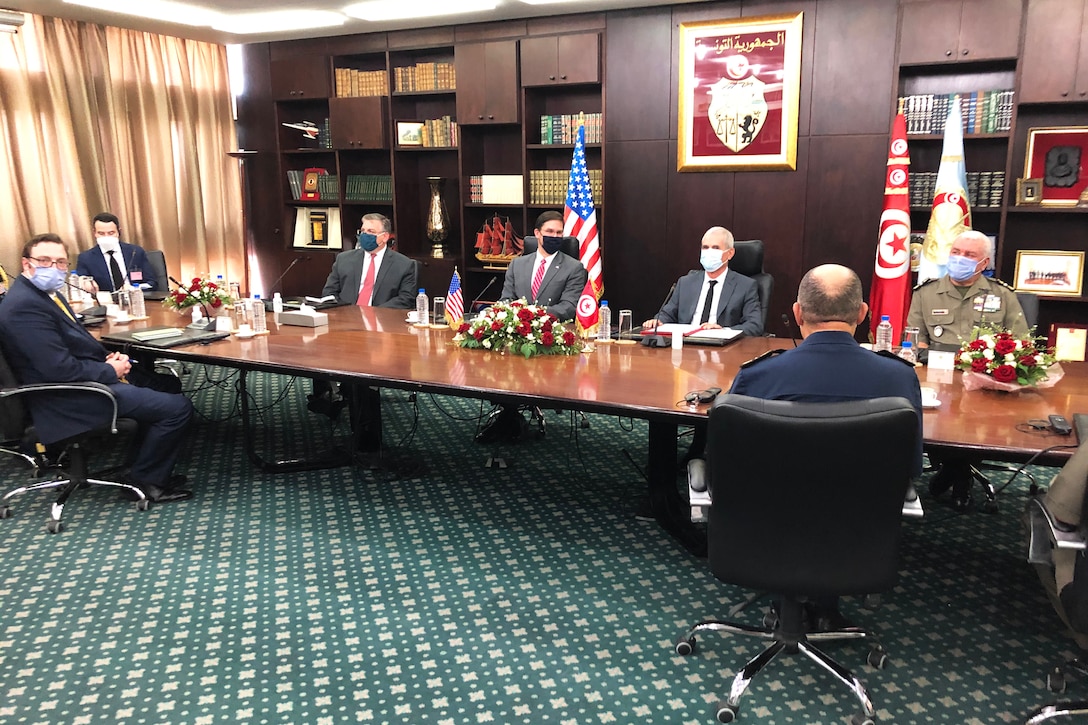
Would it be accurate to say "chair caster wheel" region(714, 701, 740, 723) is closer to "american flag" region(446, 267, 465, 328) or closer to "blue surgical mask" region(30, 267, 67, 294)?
"american flag" region(446, 267, 465, 328)

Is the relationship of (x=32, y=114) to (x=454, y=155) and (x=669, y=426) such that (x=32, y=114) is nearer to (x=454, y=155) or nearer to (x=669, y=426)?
(x=454, y=155)

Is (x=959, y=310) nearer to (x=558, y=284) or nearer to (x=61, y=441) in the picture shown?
(x=558, y=284)

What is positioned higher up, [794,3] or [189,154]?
[794,3]

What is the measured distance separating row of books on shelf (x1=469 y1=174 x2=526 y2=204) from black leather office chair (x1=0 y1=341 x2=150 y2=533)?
3.69 metres

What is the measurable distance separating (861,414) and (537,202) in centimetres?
498

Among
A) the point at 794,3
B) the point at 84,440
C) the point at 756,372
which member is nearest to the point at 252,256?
the point at 84,440

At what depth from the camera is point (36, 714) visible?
2213 mm

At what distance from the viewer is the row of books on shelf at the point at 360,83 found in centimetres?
690

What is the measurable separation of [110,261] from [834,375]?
5.43m

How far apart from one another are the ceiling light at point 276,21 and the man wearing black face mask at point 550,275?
2.89 m

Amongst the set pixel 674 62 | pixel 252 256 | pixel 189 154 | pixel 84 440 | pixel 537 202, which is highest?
pixel 674 62

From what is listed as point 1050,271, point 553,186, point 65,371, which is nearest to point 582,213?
point 553,186

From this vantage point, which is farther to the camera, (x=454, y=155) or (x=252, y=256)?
(x=252, y=256)

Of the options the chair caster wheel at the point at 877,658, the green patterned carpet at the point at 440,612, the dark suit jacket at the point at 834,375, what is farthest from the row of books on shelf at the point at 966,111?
the chair caster wheel at the point at 877,658
